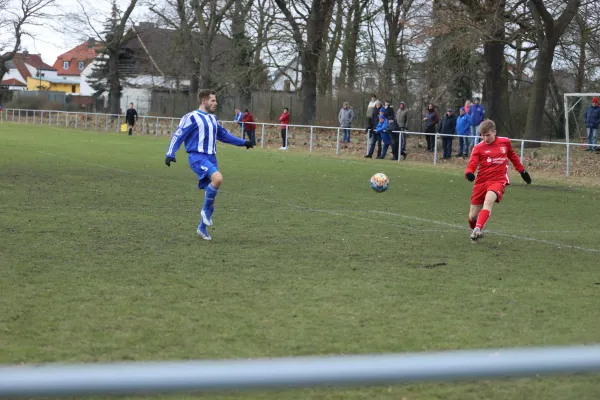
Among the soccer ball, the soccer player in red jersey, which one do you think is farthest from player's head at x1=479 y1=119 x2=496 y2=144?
the soccer ball

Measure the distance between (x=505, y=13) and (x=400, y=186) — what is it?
12.9 metres

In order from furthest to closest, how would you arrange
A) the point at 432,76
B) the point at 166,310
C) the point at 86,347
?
the point at 432,76
the point at 166,310
the point at 86,347

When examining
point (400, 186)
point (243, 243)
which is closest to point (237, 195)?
point (400, 186)

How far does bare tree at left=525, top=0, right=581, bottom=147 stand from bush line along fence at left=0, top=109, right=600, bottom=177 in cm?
204

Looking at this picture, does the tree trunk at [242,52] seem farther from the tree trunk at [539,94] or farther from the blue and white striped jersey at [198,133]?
the blue and white striped jersey at [198,133]

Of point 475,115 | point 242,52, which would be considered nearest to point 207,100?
point 475,115

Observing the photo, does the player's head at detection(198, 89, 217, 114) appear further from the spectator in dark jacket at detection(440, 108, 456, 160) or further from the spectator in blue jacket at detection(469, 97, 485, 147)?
the spectator in dark jacket at detection(440, 108, 456, 160)

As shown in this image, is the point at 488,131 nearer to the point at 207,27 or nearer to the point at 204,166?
the point at 204,166

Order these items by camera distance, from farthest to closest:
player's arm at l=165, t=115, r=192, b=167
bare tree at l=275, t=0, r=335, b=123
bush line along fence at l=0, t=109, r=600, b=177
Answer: bare tree at l=275, t=0, r=335, b=123 → bush line along fence at l=0, t=109, r=600, b=177 → player's arm at l=165, t=115, r=192, b=167

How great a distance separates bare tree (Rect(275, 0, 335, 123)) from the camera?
42.2 meters

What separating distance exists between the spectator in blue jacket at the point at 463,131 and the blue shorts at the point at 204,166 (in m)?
16.9

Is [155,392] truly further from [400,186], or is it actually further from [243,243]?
[400,186]

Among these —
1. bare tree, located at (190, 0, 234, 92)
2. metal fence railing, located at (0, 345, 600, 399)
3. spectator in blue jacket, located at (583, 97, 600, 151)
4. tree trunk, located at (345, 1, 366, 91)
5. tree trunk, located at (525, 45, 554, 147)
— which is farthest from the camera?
bare tree, located at (190, 0, 234, 92)

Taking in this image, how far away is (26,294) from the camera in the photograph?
7.27 meters
